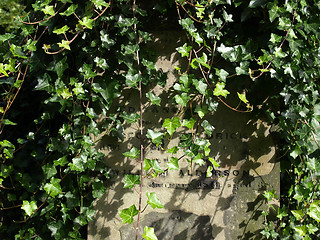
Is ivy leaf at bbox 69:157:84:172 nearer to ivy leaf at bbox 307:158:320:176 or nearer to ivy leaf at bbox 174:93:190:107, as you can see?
ivy leaf at bbox 174:93:190:107

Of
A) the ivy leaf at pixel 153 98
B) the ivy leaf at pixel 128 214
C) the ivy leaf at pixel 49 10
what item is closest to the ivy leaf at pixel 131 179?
the ivy leaf at pixel 128 214

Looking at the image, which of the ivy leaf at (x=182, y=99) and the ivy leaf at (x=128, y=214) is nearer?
the ivy leaf at (x=128, y=214)

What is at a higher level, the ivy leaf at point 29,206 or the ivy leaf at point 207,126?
the ivy leaf at point 207,126

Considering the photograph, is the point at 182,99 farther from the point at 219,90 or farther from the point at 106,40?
the point at 106,40

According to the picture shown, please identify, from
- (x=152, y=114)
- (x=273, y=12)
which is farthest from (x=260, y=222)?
(x=273, y=12)

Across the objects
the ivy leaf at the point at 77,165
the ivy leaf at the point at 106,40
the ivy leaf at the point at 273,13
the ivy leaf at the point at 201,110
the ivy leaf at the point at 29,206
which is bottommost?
the ivy leaf at the point at 29,206

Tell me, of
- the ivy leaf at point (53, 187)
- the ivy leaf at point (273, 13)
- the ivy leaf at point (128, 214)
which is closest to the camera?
the ivy leaf at point (128, 214)

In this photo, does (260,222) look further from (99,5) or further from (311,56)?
(99,5)

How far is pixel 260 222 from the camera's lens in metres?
1.85

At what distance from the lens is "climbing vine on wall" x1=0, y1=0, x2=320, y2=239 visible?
5.64ft

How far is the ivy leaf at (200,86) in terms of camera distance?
5.62 feet

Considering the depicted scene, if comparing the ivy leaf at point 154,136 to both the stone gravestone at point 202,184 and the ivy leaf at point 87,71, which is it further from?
the ivy leaf at point 87,71

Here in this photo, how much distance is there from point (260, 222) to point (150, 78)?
1074 millimetres

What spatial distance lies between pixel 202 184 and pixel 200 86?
1.96ft
